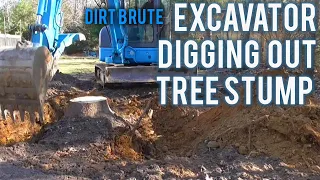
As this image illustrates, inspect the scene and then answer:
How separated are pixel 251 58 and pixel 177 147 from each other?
6958 millimetres

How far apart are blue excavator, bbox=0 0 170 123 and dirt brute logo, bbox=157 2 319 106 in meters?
0.58

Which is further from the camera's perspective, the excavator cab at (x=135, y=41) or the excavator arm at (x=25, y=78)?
the excavator cab at (x=135, y=41)

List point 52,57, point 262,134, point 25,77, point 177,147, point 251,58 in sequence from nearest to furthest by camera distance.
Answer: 1. point 262,134
2. point 25,77
3. point 52,57
4. point 177,147
5. point 251,58

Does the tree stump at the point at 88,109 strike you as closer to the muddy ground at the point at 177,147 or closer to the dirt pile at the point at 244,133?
the muddy ground at the point at 177,147

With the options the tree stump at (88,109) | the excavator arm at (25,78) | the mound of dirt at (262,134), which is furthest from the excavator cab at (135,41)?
the excavator arm at (25,78)

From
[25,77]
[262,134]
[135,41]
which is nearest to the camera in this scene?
[262,134]

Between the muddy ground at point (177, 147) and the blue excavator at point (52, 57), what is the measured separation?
22.2 inches

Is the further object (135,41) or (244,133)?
(135,41)

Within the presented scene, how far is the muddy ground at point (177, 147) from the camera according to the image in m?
5.14

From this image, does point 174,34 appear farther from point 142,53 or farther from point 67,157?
point 67,157

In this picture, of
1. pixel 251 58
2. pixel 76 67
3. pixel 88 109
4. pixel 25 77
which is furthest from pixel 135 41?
pixel 76 67

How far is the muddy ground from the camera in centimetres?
514

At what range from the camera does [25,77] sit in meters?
6.25

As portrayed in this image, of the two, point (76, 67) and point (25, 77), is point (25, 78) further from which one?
point (76, 67)
